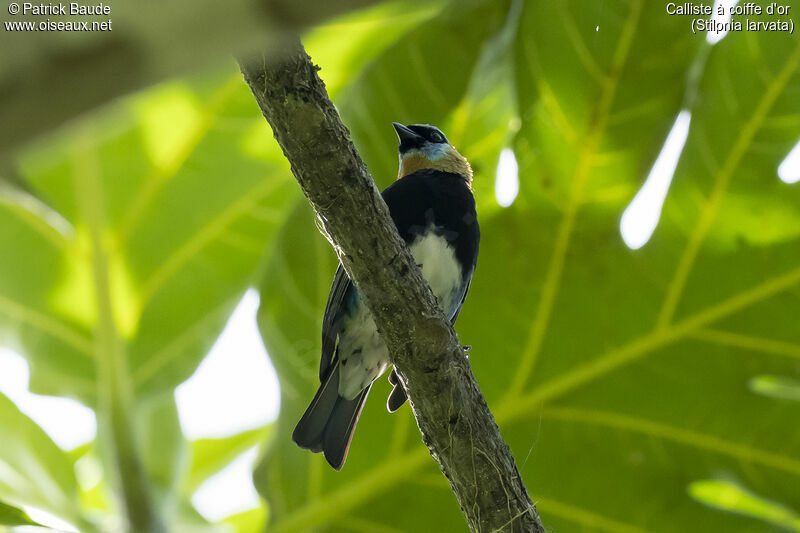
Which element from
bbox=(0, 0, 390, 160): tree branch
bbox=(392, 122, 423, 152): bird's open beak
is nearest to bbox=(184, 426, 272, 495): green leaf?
bbox=(392, 122, 423, 152): bird's open beak

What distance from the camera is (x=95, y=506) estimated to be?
285 cm

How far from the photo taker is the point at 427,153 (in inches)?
119

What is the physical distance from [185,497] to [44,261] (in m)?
0.75

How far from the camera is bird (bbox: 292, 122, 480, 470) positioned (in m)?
2.49

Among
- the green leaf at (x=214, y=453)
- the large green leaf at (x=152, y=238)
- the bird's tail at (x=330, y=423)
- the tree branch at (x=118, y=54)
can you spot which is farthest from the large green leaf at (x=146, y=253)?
the tree branch at (x=118, y=54)

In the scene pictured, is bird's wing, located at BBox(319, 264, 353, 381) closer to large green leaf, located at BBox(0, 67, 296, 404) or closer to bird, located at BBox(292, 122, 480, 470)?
bird, located at BBox(292, 122, 480, 470)

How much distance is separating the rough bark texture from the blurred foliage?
58 centimetres

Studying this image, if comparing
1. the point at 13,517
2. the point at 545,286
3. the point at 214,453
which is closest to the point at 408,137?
the point at 545,286

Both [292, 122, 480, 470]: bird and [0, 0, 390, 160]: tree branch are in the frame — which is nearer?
[0, 0, 390, 160]: tree branch

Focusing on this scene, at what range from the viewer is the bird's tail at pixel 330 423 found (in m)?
2.22

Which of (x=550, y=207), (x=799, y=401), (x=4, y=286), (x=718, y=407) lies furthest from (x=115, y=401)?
(x=799, y=401)

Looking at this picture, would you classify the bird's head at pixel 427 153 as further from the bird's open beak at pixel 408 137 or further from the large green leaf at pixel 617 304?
the large green leaf at pixel 617 304

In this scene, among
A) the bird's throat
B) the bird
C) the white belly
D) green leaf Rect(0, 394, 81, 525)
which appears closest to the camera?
green leaf Rect(0, 394, 81, 525)

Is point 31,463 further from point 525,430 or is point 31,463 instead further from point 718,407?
point 718,407
